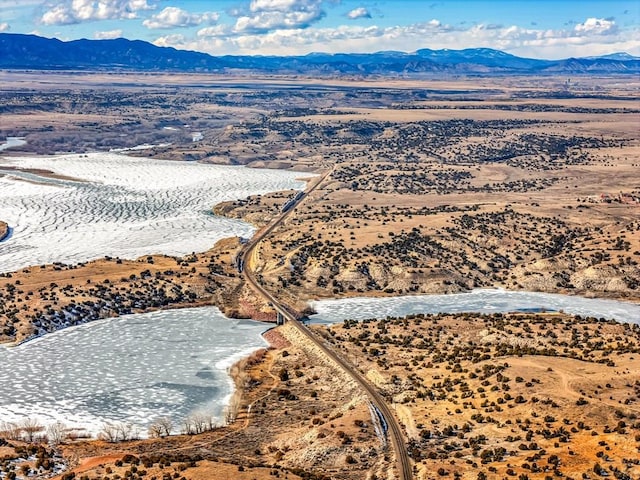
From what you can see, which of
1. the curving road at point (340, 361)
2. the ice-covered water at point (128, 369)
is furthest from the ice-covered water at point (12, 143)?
the ice-covered water at point (128, 369)

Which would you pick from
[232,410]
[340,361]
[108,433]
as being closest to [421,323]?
[340,361]

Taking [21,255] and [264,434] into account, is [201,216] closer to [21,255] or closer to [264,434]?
[21,255]

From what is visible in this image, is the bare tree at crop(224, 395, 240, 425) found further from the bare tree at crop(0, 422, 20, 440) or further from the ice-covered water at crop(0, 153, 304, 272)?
the ice-covered water at crop(0, 153, 304, 272)

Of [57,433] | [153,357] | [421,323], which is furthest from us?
[421,323]

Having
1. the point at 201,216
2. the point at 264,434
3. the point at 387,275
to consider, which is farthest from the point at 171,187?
the point at 264,434

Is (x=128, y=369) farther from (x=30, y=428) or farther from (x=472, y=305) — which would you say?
(x=472, y=305)

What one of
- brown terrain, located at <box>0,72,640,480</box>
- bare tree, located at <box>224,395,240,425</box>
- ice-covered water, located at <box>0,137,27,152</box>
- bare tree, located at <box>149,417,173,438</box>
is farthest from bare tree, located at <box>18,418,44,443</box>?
ice-covered water, located at <box>0,137,27,152</box>

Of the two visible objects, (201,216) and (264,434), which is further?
(201,216)
